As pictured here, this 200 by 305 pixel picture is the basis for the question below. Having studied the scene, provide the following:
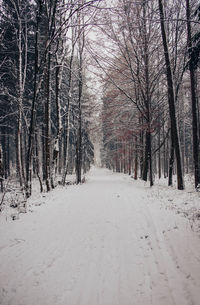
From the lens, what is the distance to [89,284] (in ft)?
9.01

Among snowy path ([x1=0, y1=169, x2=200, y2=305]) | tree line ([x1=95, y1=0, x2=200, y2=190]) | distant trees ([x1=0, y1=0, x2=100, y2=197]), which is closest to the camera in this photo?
snowy path ([x1=0, y1=169, x2=200, y2=305])

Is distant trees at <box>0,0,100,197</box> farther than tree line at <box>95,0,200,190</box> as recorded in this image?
No

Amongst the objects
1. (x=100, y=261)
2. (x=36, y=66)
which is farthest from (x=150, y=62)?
(x=100, y=261)

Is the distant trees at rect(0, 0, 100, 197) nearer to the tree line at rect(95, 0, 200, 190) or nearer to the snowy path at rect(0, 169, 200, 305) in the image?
the tree line at rect(95, 0, 200, 190)

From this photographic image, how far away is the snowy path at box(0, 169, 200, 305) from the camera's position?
251 centimetres

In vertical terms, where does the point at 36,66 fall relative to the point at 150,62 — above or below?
below

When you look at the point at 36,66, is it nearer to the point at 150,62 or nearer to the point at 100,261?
the point at 100,261

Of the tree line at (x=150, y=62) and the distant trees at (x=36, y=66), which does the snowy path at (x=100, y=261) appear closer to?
the distant trees at (x=36, y=66)

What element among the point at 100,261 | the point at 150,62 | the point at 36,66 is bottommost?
the point at 100,261

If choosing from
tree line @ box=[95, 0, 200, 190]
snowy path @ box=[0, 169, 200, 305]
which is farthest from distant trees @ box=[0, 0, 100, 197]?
snowy path @ box=[0, 169, 200, 305]

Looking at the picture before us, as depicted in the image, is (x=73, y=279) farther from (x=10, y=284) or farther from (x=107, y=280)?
(x=10, y=284)

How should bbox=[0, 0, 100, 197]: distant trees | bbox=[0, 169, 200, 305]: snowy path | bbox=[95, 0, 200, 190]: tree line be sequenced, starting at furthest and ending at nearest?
bbox=[95, 0, 200, 190]: tree line → bbox=[0, 0, 100, 197]: distant trees → bbox=[0, 169, 200, 305]: snowy path

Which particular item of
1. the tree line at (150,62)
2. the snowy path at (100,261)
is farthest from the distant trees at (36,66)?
the snowy path at (100,261)

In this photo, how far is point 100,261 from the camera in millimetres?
3340
